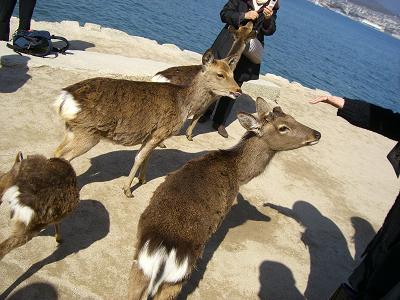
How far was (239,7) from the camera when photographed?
22.8 feet

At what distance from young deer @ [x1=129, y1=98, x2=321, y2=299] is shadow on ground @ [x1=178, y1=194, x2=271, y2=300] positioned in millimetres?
819

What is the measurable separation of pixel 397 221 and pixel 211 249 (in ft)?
8.31

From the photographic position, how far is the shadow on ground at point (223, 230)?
432 cm

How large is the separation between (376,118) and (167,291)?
7.05 ft

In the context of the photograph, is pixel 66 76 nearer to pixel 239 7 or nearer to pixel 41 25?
pixel 239 7

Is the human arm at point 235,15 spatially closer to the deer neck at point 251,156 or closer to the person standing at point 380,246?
the deer neck at point 251,156

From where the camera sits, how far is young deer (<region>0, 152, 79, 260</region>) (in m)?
3.38

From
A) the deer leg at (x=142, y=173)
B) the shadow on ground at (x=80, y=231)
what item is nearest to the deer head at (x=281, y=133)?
the deer leg at (x=142, y=173)

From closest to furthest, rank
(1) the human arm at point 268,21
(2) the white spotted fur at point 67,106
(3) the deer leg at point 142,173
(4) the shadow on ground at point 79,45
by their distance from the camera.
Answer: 1. (2) the white spotted fur at point 67,106
2. (3) the deer leg at point 142,173
3. (1) the human arm at point 268,21
4. (4) the shadow on ground at point 79,45

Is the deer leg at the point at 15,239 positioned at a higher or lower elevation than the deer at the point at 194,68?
lower

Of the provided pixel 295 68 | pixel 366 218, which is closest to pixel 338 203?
pixel 366 218

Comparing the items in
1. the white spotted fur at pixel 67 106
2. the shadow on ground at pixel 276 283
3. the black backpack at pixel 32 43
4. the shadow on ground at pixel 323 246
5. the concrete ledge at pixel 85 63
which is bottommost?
the shadow on ground at pixel 323 246

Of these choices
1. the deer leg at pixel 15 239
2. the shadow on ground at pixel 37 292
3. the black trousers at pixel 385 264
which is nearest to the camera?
the black trousers at pixel 385 264

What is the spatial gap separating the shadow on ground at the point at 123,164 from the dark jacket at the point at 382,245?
325 cm
